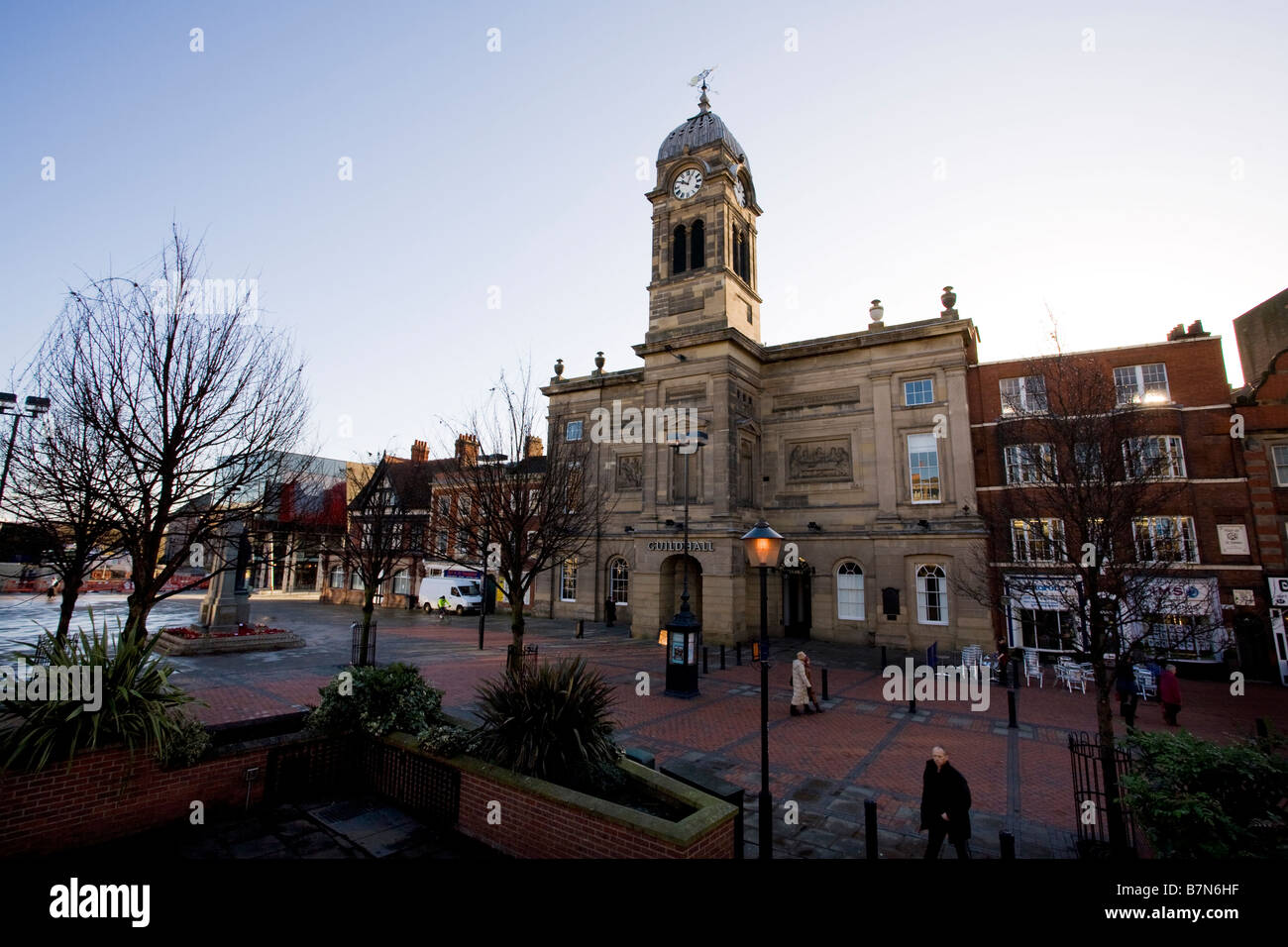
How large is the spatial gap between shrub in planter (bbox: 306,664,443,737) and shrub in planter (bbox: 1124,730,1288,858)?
810cm

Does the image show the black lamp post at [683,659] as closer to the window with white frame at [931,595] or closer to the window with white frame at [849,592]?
the window with white frame at [849,592]

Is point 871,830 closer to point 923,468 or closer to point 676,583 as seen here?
point 923,468

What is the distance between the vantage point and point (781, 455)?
27.2 metres


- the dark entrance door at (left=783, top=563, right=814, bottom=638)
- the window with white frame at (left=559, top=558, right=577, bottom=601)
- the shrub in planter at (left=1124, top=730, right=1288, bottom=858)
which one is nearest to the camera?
the shrub in planter at (left=1124, top=730, right=1288, bottom=858)

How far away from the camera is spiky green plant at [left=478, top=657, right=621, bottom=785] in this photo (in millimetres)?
6469

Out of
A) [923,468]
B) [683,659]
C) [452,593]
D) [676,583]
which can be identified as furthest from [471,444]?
[452,593]

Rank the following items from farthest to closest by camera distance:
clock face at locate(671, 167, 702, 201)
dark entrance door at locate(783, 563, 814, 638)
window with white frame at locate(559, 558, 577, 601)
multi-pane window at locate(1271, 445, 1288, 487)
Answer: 1. window with white frame at locate(559, 558, 577, 601)
2. clock face at locate(671, 167, 702, 201)
3. dark entrance door at locate(783, 563, 814, 638)
4. multi-pane window at locate(1271, 445, 1288, 487)

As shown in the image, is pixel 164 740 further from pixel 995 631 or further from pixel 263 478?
pixel 995 631

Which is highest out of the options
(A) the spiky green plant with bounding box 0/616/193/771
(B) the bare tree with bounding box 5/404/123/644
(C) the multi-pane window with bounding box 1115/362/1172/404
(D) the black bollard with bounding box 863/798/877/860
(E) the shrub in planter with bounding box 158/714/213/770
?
(C) the multi-pane window with bounding box 1115/362/1172/404

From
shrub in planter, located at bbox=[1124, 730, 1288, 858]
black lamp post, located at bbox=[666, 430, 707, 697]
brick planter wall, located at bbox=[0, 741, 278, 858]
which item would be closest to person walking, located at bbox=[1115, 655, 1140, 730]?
shrub in planter, located at bbox=[1124, 730, 1288, 858]

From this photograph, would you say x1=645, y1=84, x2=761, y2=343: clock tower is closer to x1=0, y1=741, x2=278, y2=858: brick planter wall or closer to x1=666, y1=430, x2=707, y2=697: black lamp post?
x1=666, y1=430, x2=707, y2=697: black lamp post

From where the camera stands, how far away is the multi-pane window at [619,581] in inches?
1202

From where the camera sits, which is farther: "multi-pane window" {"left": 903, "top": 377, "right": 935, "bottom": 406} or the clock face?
the clock face

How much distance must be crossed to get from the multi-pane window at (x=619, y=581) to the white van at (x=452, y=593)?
961 centimetres
